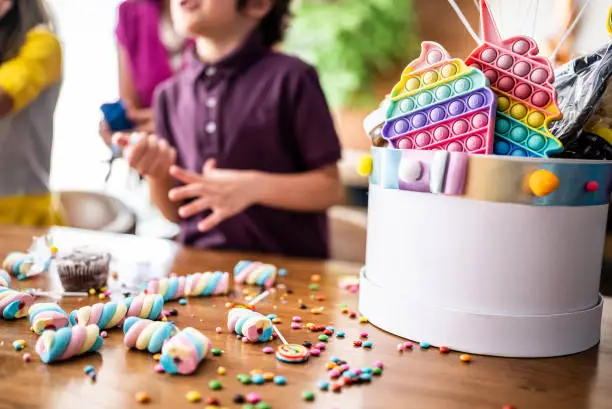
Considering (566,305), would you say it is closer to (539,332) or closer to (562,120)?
(539,332)

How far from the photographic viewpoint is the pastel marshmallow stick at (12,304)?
703 mm

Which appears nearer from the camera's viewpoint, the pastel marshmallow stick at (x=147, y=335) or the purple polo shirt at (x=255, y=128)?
the pastel marshmallow stick at (x=147, y=335)

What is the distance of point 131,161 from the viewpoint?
116 cm

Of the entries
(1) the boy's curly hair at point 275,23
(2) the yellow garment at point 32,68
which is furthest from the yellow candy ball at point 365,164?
(2) the yellow garment at point 32,68

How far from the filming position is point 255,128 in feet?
4.56

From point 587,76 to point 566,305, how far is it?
→ 26 cm

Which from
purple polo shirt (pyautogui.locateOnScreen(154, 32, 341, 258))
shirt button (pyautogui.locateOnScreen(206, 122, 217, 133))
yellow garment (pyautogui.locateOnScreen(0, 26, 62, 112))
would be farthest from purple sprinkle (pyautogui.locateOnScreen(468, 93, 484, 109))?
yellow garment (pyautogui.locateOnScreen(0, 26, 62, 112))

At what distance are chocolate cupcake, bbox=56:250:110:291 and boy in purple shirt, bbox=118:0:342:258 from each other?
0.42 metres

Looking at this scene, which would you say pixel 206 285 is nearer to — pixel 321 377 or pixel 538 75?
pixel 321 377

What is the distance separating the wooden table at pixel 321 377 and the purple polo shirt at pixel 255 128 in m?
0.69

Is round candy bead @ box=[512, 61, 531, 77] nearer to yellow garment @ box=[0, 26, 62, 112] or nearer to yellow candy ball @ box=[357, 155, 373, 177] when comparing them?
yellow candy ball @ box=[357, 155, 373, 177]

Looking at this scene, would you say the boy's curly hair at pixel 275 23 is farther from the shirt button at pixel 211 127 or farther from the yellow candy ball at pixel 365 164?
the yellow candy ball at pixel 365 164

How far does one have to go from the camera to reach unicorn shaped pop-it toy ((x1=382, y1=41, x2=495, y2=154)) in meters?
0.63

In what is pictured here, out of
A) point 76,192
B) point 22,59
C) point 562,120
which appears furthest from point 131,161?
point 76,192
